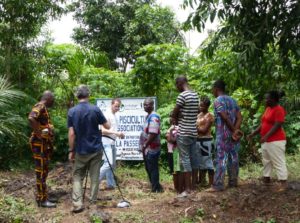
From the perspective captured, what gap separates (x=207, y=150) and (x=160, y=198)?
1.10 m

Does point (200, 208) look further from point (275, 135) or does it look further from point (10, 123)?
point (10, 123)

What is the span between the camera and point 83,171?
607 centimetres

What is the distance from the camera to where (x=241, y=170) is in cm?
912

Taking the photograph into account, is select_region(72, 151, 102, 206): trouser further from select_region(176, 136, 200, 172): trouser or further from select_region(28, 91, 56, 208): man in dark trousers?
select_region(176, 136, 200, 172): trouser

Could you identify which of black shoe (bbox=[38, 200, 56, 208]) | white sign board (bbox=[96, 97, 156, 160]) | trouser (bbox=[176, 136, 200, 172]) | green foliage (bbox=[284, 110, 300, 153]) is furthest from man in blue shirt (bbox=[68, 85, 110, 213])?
green foliage (bbox=[284, 110, 300, 153])

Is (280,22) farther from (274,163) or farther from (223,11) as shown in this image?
(274,163)

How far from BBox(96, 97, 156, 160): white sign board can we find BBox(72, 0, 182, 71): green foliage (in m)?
8.63

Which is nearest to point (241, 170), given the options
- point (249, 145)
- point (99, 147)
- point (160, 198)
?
point (249, 145)

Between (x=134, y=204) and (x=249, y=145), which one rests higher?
(x=249, y=145)

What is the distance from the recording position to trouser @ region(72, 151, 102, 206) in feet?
19.4

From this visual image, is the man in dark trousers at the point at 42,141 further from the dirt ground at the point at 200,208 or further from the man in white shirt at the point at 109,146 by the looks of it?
the man in white shirt at the point at 109,146

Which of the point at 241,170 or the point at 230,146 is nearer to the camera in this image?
the point at 230,146

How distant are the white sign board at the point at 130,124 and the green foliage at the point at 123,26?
28.3 feet

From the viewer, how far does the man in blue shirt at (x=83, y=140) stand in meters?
5.84
